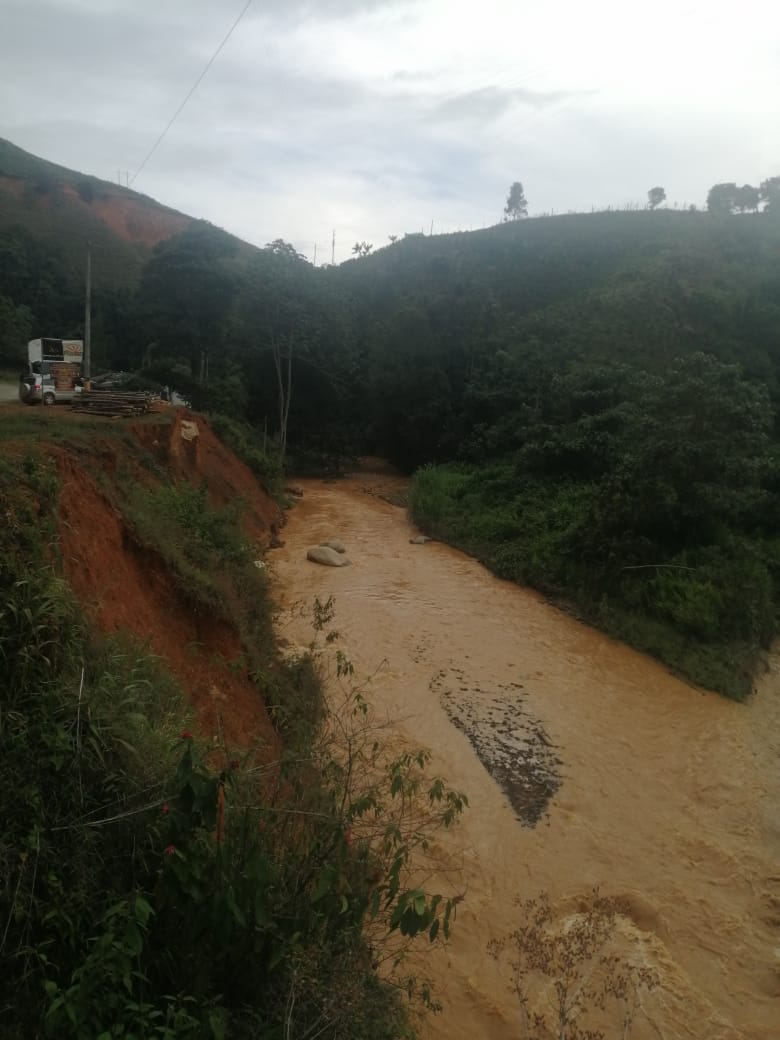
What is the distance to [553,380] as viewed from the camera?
24344mm

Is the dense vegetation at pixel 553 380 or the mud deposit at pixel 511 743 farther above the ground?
the dense vegetation at pixel 553 380

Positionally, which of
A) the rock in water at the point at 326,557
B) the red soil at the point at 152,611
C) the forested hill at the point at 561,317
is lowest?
the rock in water at the point at 326,557

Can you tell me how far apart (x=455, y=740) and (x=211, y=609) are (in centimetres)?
339

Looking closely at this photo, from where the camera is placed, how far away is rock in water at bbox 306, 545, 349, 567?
15289 mm

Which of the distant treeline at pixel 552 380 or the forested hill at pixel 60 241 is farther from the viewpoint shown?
the forested hill at pixel 60 241

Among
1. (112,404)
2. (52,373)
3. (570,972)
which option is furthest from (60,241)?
(570,972)

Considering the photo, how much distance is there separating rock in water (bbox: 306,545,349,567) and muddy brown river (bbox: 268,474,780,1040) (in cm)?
87

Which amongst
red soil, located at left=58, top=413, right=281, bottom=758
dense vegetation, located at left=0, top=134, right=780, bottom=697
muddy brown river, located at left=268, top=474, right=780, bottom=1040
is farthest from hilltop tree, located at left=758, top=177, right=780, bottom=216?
red soil, located at left=58, top=413, right=281, bottom=758

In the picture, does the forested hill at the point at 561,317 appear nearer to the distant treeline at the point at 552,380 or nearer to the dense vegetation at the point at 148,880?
the distant treeline at the point at 552,380

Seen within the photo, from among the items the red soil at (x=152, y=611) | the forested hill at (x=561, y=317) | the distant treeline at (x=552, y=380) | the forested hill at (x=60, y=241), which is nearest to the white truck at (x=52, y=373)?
the distant treeline at (x=552, y=380)

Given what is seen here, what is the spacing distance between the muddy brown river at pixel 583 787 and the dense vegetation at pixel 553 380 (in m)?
1.55

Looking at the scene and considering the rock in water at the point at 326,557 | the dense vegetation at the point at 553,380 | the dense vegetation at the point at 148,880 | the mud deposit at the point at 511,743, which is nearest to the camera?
the dense vegetation at the point at 148,880

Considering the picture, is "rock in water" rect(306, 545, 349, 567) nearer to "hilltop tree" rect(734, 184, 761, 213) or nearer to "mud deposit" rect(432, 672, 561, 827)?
"mud deposit" rect(432, 672, 561, 827)

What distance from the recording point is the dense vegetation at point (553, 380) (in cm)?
1280
